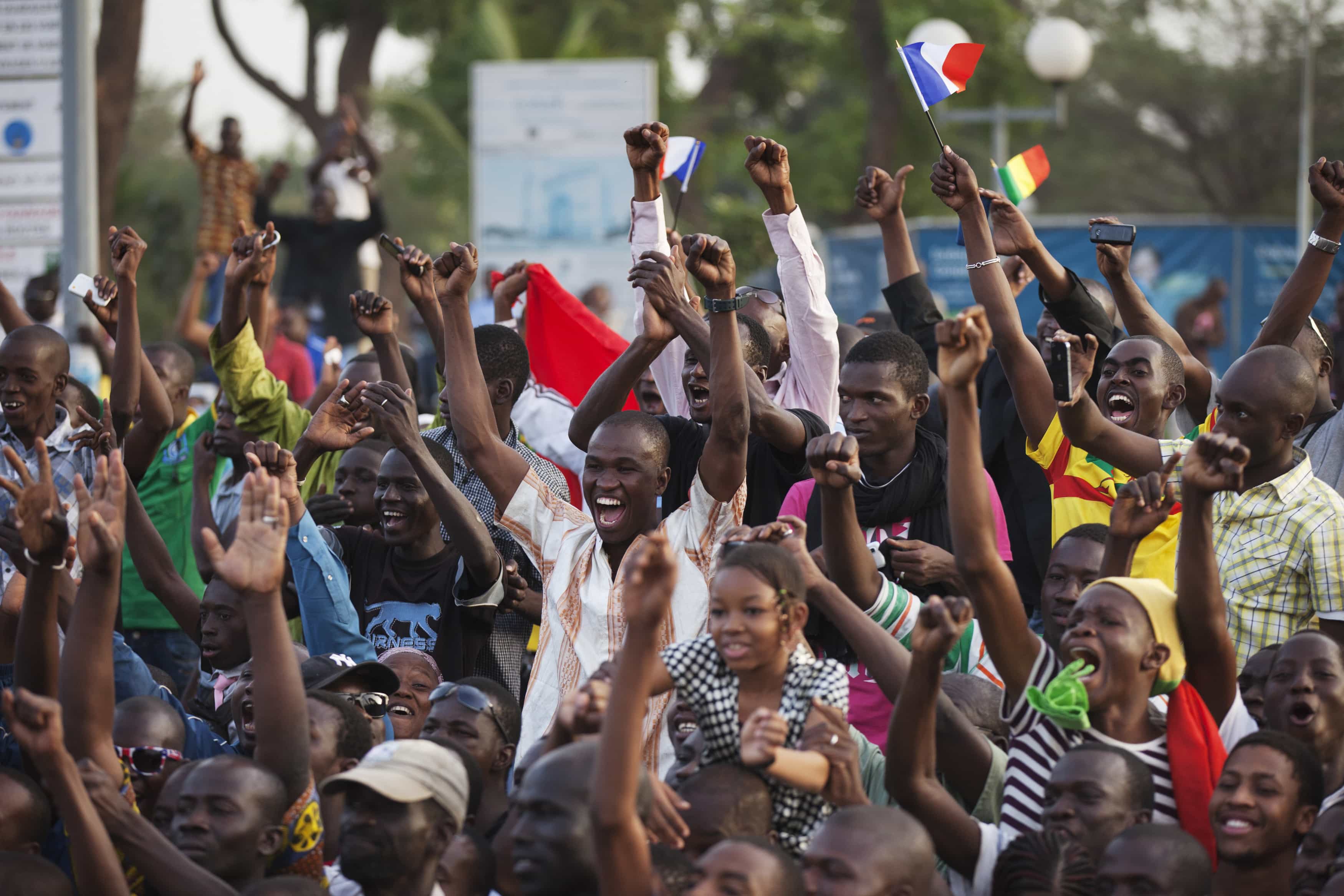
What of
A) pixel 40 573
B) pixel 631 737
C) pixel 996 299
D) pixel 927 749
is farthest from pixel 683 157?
pixel 631 737

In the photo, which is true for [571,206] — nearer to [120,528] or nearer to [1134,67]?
[120,528]

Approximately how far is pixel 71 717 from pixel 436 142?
23.1 m

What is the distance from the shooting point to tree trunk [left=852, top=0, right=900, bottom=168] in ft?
78.5

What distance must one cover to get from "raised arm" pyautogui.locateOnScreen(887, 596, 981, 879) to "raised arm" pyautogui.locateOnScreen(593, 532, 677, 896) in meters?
0.65

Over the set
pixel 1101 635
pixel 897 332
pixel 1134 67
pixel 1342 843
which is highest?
pixel 1134 67

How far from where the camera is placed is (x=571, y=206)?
14867mm

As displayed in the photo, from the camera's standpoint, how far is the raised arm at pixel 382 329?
613 cm

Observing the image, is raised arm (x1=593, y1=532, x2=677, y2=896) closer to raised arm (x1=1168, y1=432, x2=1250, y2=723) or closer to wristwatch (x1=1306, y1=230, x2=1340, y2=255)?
raised arm (x1=1168, y1=432, x2=1250, y2=723)

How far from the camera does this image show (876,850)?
350cm

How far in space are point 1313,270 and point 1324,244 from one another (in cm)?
9

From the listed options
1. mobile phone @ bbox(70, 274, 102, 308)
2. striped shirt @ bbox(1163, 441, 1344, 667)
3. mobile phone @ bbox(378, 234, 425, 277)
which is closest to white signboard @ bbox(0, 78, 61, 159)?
mobile phone @ bbox(70, 274, 102, 308)

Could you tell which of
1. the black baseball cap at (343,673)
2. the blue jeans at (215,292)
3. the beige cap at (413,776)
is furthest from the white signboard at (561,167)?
the beige cap at (413,776)

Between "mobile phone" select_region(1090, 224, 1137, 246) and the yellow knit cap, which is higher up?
"mobile phone" select_region(1090, 224, 1137, 246)

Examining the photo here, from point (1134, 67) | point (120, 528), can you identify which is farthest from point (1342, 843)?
point (1134, 67)
